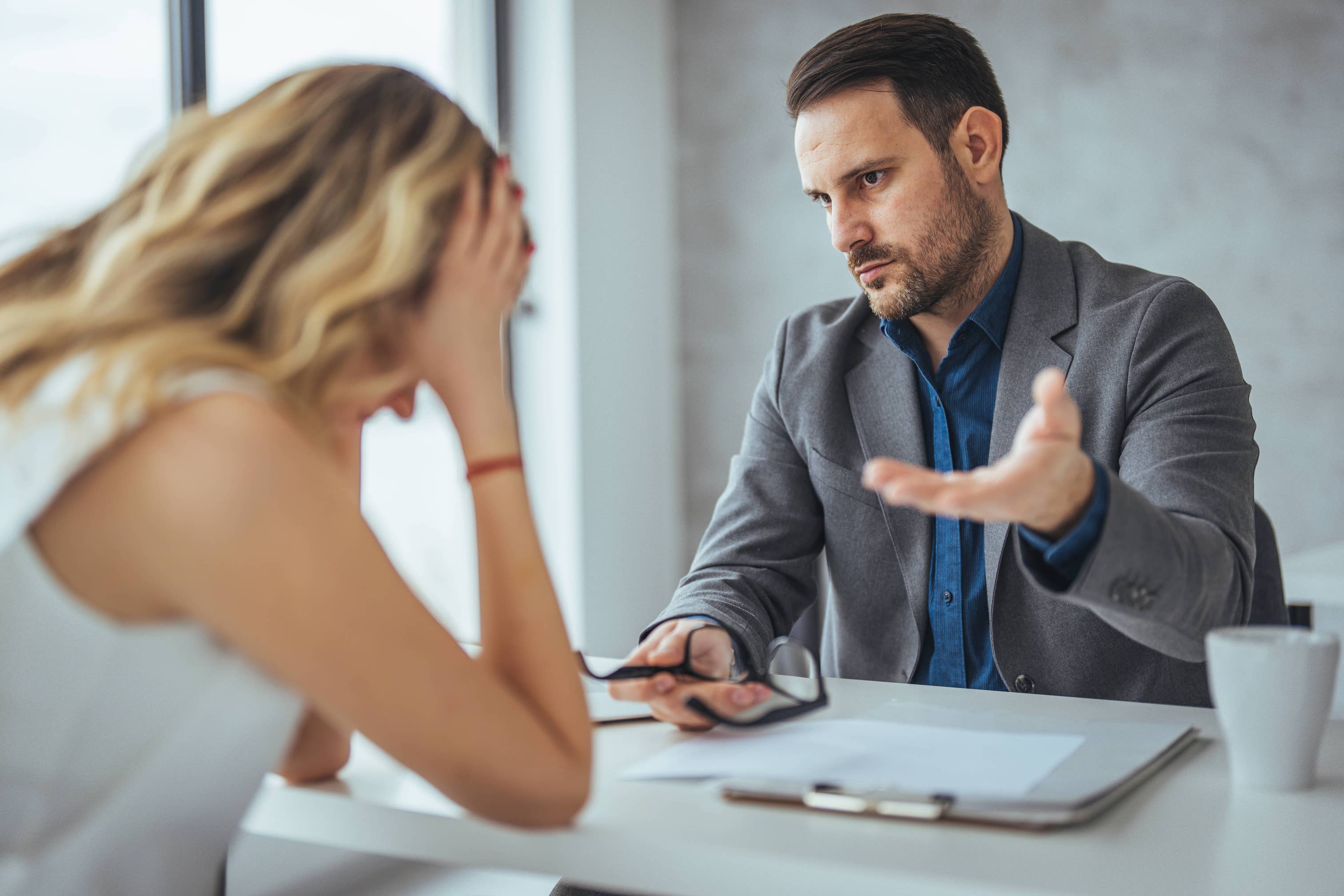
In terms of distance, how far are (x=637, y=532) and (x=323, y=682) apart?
2679mm

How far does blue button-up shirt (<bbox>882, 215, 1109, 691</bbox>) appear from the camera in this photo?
1.43 meters

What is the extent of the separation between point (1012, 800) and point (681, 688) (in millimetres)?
334

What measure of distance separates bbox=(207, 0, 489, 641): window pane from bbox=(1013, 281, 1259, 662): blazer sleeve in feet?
5.29

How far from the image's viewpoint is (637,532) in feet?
10.9

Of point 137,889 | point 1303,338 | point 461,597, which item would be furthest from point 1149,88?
point 137,889

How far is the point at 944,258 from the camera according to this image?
150 cm

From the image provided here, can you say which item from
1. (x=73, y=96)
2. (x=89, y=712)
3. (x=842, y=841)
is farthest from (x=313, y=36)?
(x=842, y=841)

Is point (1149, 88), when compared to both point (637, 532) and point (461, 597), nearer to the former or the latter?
point (637, 532)

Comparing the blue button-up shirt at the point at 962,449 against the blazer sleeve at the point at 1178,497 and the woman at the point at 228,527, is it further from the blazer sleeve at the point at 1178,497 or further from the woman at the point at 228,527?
the woman at the point at 228,527

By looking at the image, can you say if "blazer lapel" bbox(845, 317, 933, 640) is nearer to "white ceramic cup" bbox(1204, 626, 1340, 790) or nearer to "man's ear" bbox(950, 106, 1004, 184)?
"man's ear" bbox(950, 106, 1004, 184)

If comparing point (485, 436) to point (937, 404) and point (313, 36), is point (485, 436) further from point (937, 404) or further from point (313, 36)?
point (313, 36)

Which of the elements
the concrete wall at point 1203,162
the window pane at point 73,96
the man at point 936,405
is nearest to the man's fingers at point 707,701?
the man at point 936,405

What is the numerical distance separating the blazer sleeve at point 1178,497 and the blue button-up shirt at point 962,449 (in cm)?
21

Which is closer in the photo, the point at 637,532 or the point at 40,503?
the point at 40,503
